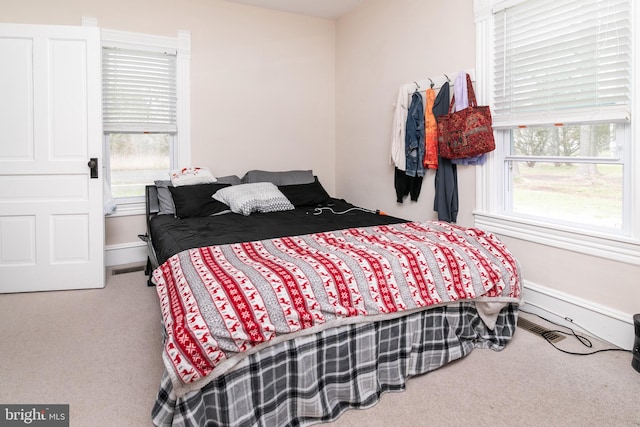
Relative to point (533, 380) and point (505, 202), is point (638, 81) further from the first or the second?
point (533, 380)

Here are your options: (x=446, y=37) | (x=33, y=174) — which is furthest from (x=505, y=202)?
(x=33, y=174)

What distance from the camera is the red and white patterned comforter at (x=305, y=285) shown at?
151cm

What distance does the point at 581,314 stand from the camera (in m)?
2.59

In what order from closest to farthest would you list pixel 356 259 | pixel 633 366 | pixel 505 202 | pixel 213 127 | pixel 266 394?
pixel 266 394 < pixel 356 259 < pixel 633 366 < pixel 505 202 < pixel 213 127

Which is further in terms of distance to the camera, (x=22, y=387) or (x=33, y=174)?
(x=33, y=174)

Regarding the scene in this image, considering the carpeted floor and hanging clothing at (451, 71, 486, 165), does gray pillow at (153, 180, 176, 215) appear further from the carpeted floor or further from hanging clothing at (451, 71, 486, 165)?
hanging clothing at (451, 71, 486, 165)

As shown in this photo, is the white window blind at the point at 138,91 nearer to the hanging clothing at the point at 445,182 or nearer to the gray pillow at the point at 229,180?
the gray pillow at the point at 229,180

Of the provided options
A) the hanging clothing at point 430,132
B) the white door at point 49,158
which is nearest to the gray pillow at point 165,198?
the white door at point 49,158

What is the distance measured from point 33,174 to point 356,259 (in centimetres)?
278

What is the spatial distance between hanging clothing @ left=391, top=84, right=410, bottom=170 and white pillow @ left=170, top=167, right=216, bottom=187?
5.72ft

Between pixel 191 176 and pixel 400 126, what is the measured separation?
1975 millimetres

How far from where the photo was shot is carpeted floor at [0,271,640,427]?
1.79 m

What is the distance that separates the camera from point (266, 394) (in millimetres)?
1656

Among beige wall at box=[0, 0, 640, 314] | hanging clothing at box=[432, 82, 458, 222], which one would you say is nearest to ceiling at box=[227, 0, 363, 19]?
beige wall at box=[0, 0, 640, 314]
